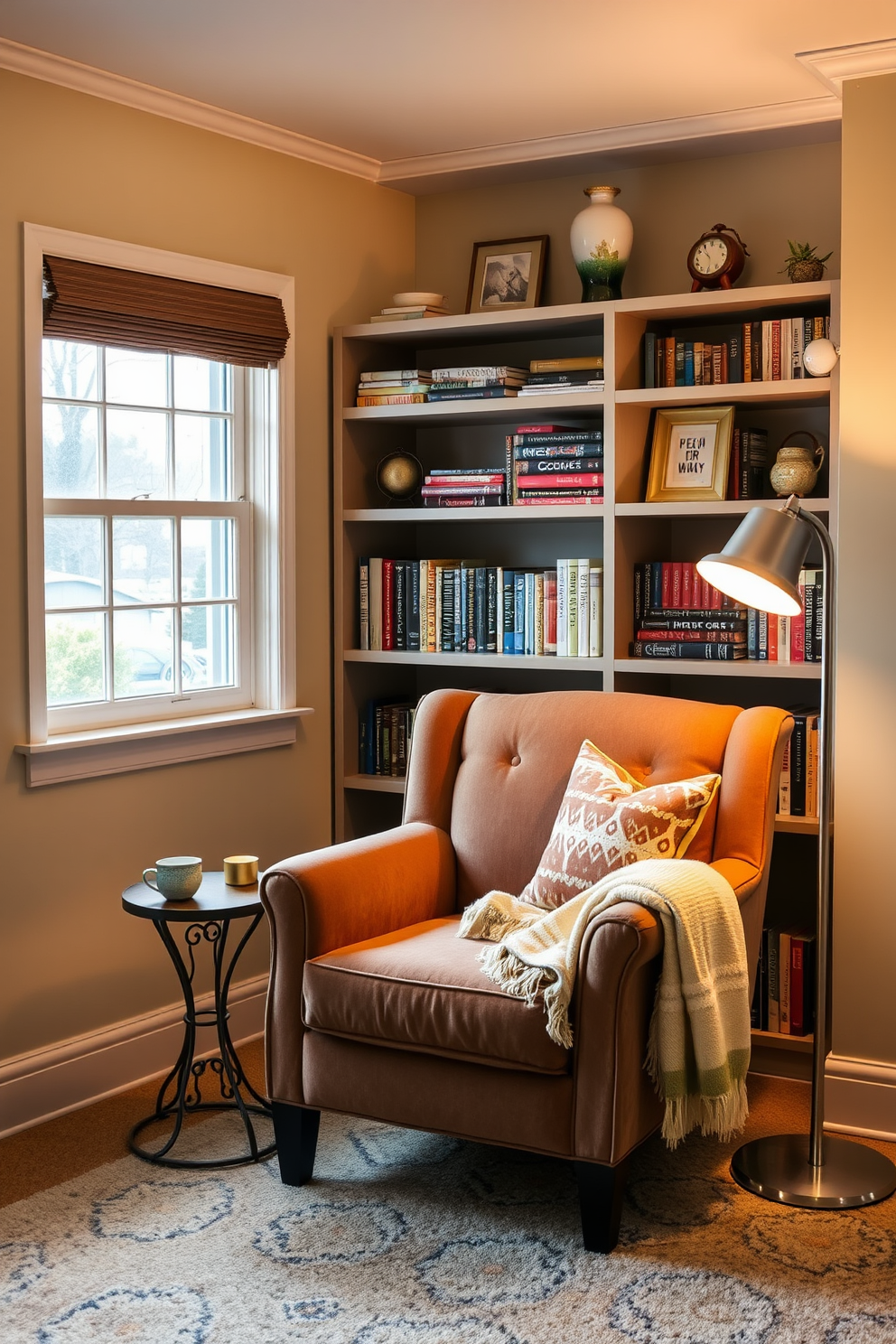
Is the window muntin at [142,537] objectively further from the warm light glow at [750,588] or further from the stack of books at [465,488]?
the warm light glow at [750,588]

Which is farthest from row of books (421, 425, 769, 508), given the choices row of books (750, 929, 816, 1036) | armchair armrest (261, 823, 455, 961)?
row of books (750, 929, 816, 1036)

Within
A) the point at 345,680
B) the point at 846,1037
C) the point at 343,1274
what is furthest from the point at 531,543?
the point at 343,1274

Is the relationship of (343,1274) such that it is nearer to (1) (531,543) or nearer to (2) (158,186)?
(1) (531,543)

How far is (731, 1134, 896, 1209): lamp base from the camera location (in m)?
2.77

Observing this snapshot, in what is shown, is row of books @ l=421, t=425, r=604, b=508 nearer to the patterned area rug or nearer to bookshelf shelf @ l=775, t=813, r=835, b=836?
bookshelf shelf @ l=775, t=813, r=835, b=836

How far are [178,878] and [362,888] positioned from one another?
1.33 feet

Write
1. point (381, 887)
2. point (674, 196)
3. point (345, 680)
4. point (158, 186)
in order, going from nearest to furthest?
1. point (381, 887)
2. point (158, 186)
3. point (674, 196)
4. point (345, 680)

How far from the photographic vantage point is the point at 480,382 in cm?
384

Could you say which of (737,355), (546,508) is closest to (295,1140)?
(546,508)

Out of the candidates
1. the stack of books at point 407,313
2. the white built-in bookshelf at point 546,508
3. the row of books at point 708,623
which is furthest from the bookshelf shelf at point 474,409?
the row of books at point 708,623

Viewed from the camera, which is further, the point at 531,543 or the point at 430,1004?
the point at 531,543

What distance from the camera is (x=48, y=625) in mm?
3309

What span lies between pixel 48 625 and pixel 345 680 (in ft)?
3.39

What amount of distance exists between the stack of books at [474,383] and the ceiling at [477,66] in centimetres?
61
